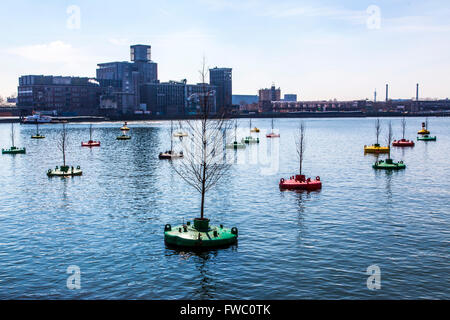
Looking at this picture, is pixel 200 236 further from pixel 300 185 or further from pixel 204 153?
pixel 300 185

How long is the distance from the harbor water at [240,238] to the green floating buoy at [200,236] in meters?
0.81

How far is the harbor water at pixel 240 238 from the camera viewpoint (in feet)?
90.2

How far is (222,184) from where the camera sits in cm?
6738

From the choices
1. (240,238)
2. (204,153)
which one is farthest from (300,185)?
(204,153)

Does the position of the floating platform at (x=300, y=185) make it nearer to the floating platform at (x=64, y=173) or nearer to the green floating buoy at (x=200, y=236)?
the green floating buoy at (x=200, y=236)

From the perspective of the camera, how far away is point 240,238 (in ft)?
124

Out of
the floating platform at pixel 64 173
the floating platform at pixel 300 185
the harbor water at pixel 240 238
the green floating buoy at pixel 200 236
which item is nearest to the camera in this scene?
the harbor water at pixel 240 238

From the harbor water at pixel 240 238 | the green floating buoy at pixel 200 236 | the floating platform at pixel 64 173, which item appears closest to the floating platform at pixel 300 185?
the harbor water at pixel 240 238

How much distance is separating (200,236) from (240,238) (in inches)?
177
